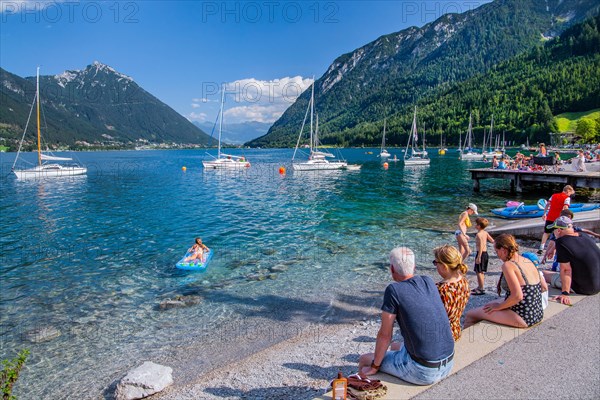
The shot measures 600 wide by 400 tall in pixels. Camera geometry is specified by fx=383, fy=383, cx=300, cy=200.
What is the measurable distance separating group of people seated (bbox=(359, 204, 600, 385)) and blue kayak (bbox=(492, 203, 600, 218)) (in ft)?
57.6

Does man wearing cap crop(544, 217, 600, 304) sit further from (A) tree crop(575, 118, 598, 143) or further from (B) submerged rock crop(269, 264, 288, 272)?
(A) tree crop(575, 118, 598, 143)

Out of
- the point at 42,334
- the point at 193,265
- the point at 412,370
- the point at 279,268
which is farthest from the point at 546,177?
the point at 42,334

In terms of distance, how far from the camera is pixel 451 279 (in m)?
5.88

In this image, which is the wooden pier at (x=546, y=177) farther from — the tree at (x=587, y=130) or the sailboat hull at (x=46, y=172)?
the tree at (x=587, y=130)

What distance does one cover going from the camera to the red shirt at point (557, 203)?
14.4 m

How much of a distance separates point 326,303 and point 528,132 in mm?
200425

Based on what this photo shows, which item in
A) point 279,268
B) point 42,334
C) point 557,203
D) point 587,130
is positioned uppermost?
point 587,130

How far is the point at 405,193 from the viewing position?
41.4 m

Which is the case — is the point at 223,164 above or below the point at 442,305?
above

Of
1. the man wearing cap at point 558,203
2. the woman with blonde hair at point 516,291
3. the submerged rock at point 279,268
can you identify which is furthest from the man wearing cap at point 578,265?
the submerged rock at point 279,268

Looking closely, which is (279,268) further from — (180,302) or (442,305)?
(442,305)

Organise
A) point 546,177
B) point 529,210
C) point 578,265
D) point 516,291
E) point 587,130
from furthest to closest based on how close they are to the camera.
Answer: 1. point 587,130
2. point 546,177
3. point 529,210
4. point 578,265
5. point 516,291

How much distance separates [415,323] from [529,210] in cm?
2422

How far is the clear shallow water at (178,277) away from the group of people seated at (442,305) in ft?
15.9
